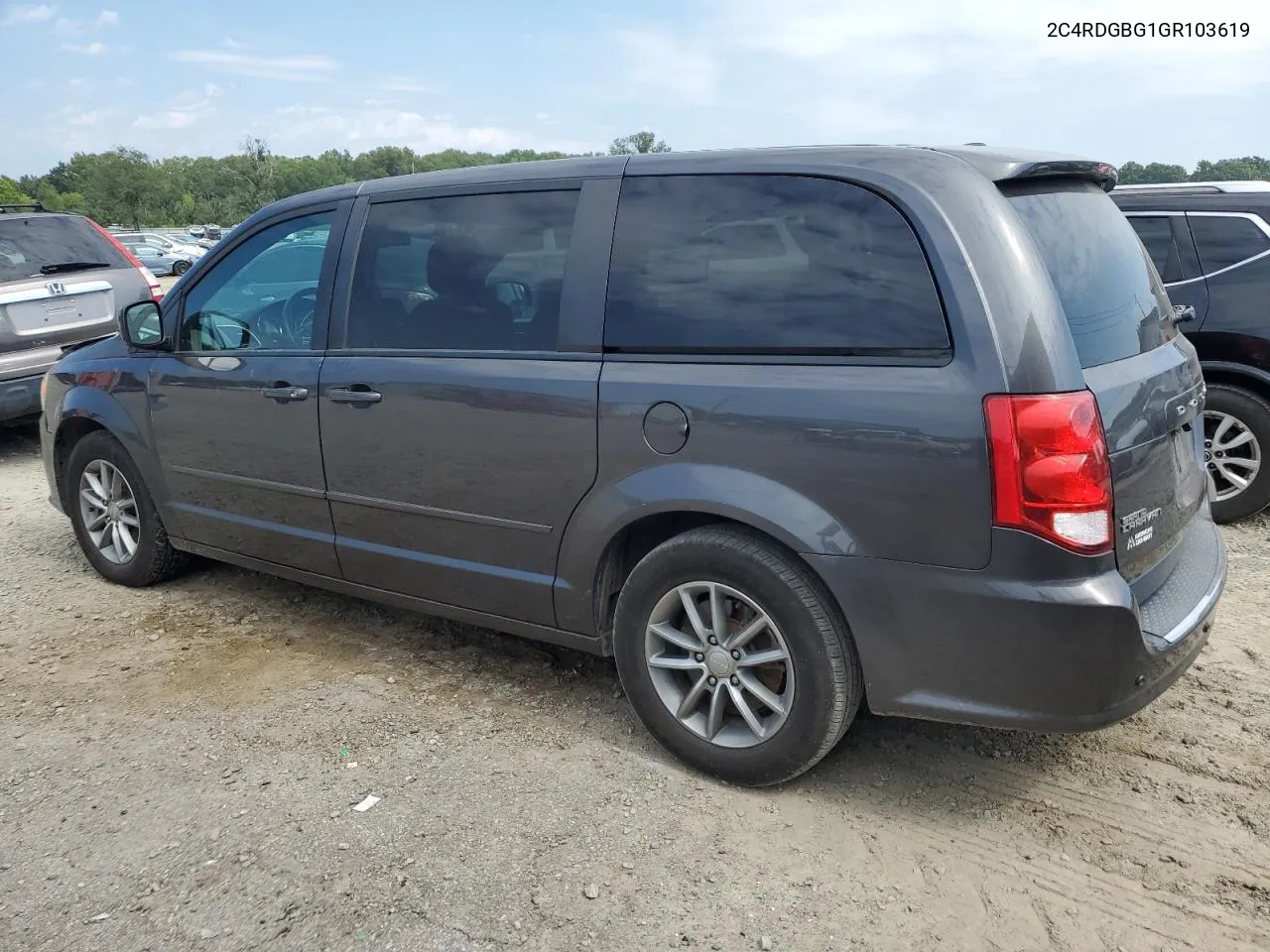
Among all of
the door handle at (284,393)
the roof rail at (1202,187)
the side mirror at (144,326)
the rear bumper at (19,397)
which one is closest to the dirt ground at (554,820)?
the door handle at (284,393)

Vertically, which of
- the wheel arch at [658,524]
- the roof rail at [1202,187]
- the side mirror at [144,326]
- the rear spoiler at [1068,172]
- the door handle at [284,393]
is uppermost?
the rear spoiler at [1068,172]

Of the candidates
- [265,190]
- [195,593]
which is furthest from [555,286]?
[265,190]

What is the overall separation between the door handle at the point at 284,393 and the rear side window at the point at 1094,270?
8.45ft

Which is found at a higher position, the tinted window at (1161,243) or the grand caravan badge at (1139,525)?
the tinted window at (1161,243)

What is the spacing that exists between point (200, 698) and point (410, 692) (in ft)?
2.57

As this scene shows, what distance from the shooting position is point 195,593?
4777mm

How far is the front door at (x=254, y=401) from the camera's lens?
3.88 meters

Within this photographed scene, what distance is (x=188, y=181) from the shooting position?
4254 inches

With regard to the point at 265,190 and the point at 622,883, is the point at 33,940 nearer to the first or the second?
the point at 622,883

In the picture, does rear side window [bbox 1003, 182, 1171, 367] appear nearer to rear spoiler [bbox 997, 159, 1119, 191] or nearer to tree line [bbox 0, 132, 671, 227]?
rear spoiler [bbox 997, 159, 1119, 191]

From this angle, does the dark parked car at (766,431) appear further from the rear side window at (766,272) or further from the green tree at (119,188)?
the green tree at (119,188)

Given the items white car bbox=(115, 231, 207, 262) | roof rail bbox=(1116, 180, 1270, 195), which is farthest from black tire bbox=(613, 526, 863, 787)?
white car bbox=(115, 231, 207, 262)

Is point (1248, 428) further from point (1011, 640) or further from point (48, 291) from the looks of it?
point (48, 291)

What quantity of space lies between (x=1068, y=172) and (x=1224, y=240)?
10.0 ft
